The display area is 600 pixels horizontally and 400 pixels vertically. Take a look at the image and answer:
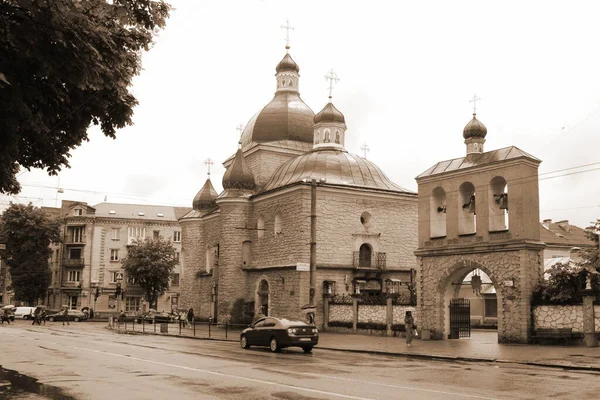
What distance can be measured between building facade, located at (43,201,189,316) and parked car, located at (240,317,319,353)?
43243 mm

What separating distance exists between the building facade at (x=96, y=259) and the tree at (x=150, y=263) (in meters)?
4.95

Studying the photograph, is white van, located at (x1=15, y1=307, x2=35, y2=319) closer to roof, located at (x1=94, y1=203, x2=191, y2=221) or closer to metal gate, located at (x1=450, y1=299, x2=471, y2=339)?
roof, located at (x1=94, y1=203, x2=191, y2=221)

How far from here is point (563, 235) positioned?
5650 centimetres

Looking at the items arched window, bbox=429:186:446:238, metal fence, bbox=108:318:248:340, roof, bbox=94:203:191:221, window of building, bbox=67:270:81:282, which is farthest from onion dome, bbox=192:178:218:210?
arched window, bbox=429:186:446:238

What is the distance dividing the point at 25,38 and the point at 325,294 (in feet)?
88.6

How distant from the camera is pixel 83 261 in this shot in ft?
212

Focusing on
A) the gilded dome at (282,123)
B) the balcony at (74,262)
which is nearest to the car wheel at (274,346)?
the gilded dome at (282,123)

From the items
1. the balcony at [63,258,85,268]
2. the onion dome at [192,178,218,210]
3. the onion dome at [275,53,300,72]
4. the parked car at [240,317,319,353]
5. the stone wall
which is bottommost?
the parked car at [240,317,319,353]

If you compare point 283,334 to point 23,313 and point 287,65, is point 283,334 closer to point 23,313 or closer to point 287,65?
point 287,65

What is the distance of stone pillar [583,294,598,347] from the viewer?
70.8ft

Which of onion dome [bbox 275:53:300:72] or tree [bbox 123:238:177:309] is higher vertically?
onion dome [bbox 275:53:300:72]

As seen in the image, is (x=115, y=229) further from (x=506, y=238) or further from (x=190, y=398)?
(x=190, y=398)

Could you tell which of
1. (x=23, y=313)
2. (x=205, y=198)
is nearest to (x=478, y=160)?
(x=205, y=198)

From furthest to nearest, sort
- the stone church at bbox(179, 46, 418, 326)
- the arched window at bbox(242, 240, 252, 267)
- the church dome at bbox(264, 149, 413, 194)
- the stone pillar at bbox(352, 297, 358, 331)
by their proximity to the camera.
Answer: the arched window at bbox(242, 240, 252, 267)
the church dome at bbox(264, 149, 413, 194)
the stone church at bbox(179, 46, 418, 326)
the stone pillar at bbox(352, 297, 358, 331)
